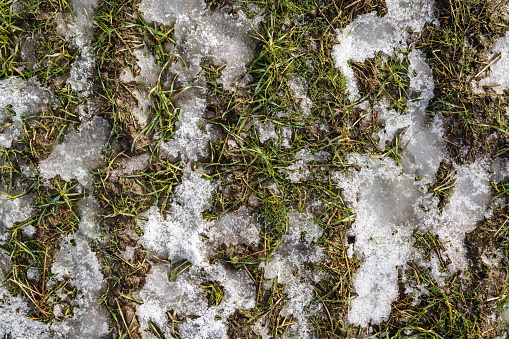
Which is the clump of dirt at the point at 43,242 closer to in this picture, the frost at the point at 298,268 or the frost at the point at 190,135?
the frost at the point at 190,135

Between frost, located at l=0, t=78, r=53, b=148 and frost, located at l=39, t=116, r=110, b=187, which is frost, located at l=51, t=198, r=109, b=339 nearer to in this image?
frost, located at l=39, t=116, r=110, b=187

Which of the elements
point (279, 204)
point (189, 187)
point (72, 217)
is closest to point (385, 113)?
point (279, 204)

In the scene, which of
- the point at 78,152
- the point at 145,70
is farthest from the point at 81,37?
the point at 78,152

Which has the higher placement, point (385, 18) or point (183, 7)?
point (385, 18)

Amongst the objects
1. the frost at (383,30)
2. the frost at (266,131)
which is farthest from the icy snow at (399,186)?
the frost at (266,131)

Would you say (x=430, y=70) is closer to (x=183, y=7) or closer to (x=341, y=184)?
(x=341, y=184)

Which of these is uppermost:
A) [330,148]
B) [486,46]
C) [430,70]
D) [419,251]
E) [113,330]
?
[486,46]
